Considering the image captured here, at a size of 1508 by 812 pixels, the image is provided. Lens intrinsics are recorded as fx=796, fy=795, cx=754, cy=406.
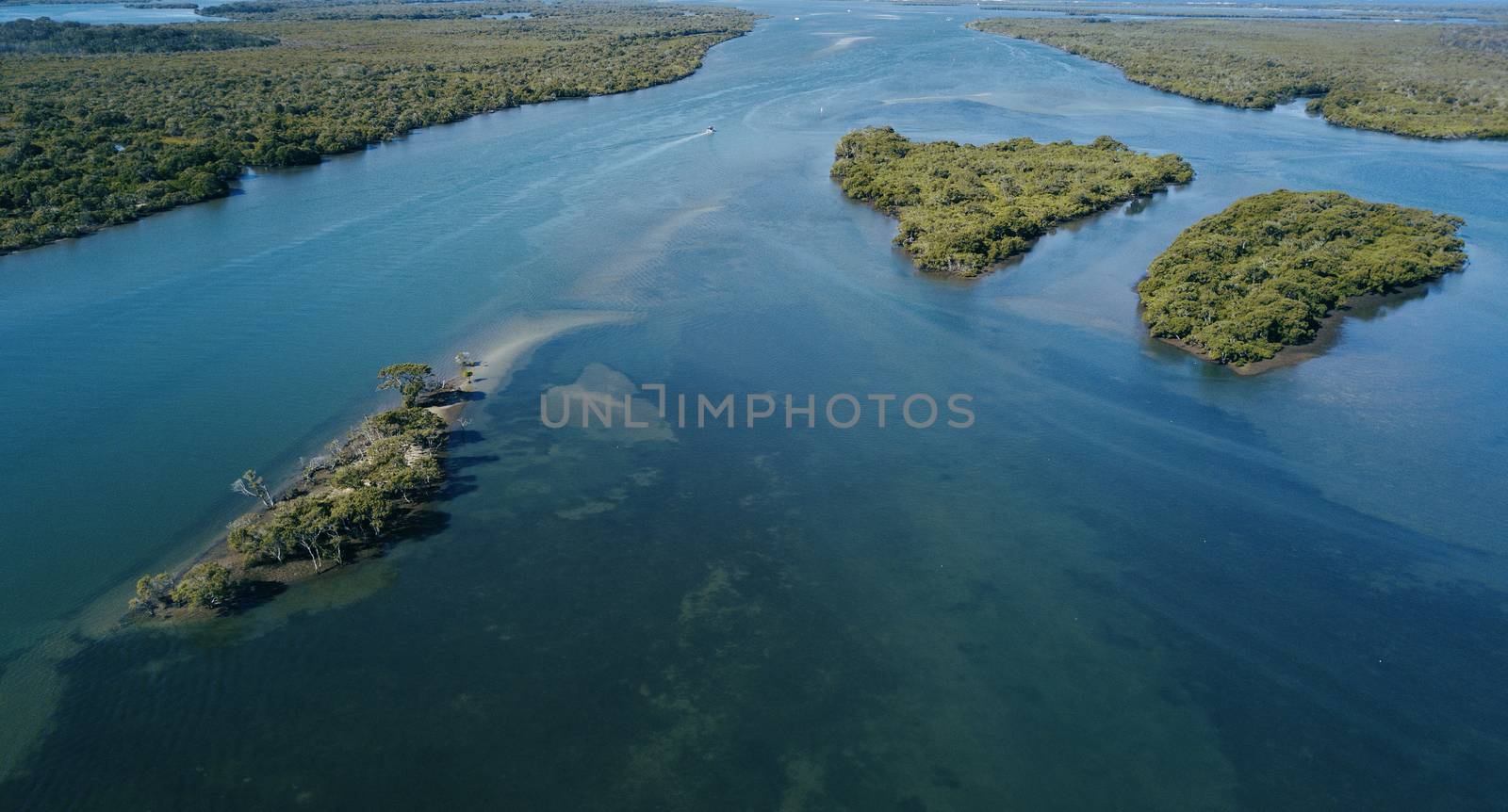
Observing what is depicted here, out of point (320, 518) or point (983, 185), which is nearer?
point (320, 518)

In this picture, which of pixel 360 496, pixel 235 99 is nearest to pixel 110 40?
pixel 235 99

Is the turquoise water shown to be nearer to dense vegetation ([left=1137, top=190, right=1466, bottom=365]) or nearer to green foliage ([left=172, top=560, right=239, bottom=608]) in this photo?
green foliage ([left=172, top=560, right=239, bottom=608])

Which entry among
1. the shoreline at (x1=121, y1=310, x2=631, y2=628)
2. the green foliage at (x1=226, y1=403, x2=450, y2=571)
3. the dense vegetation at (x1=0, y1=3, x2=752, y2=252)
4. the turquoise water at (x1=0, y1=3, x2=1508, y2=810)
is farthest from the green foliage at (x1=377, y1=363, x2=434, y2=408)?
the dense vegetation at (x1=0, y1=3, x2=752, y2=252)

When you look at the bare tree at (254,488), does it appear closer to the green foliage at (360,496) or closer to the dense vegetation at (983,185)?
the green foliage at (360,496)

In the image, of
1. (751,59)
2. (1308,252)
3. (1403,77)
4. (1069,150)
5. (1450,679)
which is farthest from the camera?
(751,59)

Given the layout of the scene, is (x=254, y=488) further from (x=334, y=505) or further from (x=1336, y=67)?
(x=1336, y=67)

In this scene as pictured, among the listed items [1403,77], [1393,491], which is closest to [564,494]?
[1393,491]

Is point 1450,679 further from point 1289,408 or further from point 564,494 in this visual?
point 564,494
